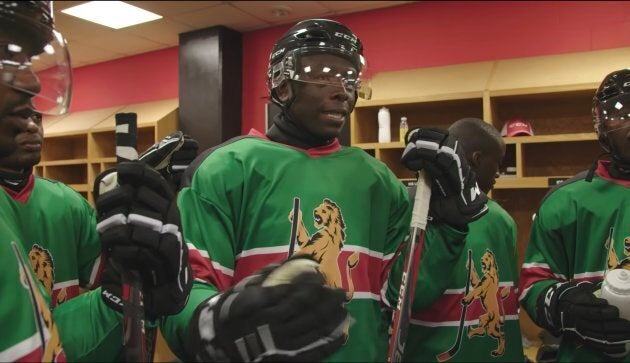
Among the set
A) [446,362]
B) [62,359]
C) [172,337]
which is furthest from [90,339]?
[446,362]

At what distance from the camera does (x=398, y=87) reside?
12.7 feet

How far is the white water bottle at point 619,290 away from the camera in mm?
1521

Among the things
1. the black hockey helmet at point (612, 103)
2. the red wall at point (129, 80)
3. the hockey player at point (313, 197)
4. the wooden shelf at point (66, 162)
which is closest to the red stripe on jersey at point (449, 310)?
the hockey player at point (313, 197)

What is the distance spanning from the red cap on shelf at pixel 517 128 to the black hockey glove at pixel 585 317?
70.5 inches

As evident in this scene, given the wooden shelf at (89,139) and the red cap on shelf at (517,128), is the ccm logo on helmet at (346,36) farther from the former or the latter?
the wooden shelf at (89,139)

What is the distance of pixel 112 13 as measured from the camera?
4609mm

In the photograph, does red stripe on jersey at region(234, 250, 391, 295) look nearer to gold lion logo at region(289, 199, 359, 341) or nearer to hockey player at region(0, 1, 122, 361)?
gold lion logo at region(289, 199, 359, 341)

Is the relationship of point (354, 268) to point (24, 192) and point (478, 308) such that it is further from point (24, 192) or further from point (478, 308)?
point (24, 192)

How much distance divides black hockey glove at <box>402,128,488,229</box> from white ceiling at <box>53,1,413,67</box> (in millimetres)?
3176

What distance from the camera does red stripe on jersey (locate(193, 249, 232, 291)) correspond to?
112 centimetres

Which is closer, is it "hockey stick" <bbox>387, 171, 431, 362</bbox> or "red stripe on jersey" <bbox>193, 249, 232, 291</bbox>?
"red stripe on jersey" <bbox>193, 249, 232, 291</bbox>

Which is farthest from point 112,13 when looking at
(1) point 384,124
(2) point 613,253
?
(2) point 613,253

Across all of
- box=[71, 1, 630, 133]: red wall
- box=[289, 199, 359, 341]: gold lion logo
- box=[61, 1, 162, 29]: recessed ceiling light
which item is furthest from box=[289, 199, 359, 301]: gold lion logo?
box=[61, 1, 162, 29]: recessed ceiling light

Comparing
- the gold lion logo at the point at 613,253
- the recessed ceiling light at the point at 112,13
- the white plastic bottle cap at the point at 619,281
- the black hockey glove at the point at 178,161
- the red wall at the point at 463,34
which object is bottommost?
the white plastic bottle cap at the point at 619,281
